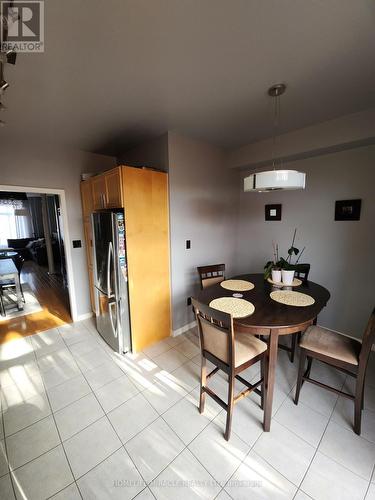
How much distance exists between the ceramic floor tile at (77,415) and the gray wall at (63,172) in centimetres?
170

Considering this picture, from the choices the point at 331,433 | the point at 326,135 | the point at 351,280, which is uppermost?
the point at 326,135

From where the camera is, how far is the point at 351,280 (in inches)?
97.6

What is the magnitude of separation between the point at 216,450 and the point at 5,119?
340 centimetres

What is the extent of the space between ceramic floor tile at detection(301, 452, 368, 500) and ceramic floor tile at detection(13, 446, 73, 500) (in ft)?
4.76

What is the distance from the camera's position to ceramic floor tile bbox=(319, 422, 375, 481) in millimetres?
1295

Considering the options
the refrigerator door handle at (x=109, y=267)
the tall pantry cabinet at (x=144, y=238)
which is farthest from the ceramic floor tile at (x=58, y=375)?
the refrigerator door handle at (x=109, y=267)

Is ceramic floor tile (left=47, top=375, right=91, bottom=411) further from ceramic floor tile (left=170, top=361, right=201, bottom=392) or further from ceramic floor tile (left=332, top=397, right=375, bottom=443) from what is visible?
ceramic floor tile (left=332, top=397, right=375, bottom=443)

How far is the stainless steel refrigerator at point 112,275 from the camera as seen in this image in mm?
2172

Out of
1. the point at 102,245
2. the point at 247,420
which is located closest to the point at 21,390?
the point at 102,245

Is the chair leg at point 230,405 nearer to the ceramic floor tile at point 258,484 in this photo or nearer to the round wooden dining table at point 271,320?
the ceramic floor tile at point 258,484

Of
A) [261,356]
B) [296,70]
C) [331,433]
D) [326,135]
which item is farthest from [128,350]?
[326,135]

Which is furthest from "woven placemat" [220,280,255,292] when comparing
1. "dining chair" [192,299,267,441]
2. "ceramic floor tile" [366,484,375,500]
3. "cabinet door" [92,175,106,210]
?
"cabinet door" [92,175,106,210]

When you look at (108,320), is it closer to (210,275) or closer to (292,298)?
(210,275)

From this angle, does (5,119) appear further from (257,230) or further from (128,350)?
(257,230)
